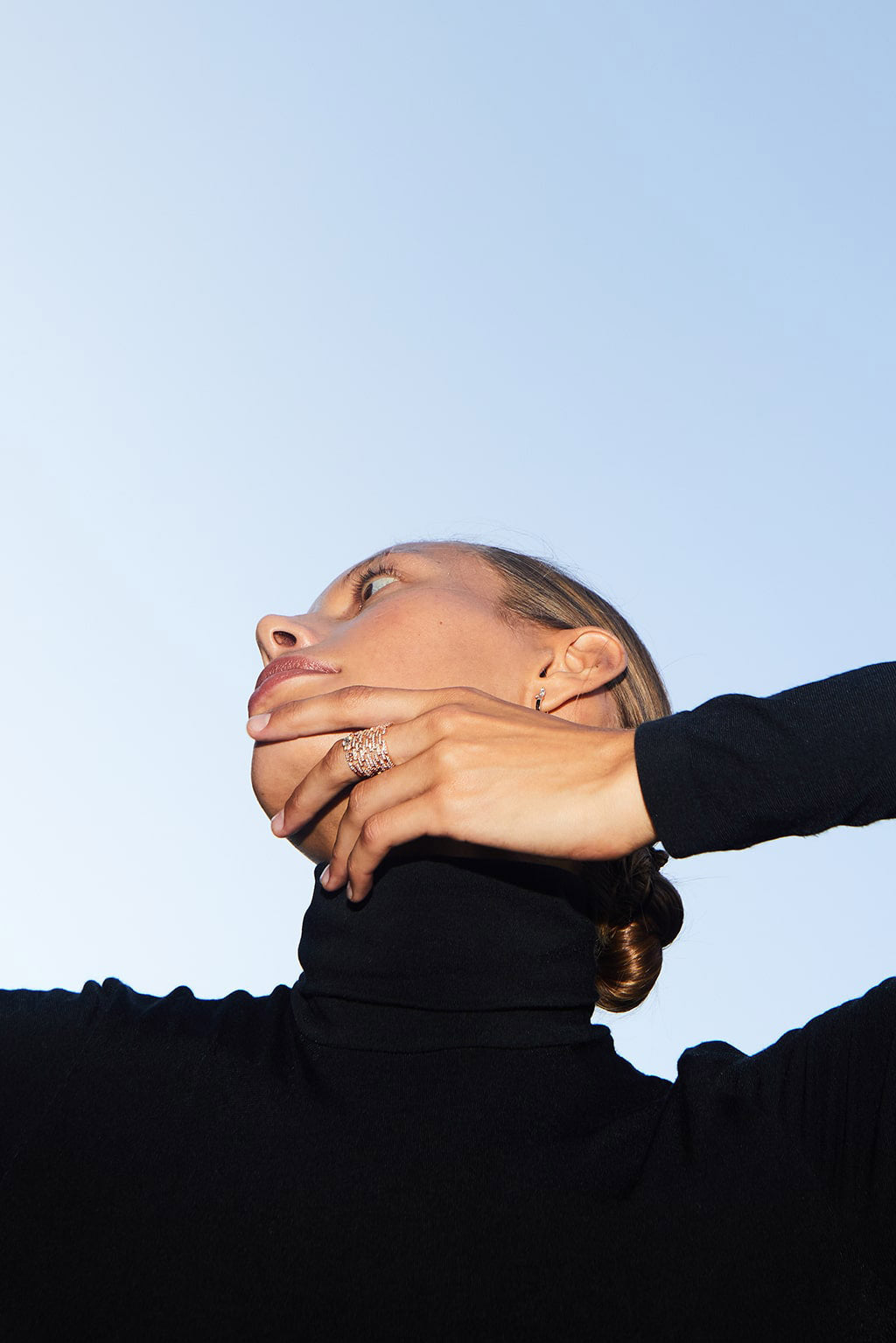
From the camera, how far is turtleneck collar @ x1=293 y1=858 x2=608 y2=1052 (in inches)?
77.6

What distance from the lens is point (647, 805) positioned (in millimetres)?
1664

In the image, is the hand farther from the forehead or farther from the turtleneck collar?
the forehead

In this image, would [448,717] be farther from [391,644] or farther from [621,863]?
[621,863]

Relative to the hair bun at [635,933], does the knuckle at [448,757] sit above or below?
above

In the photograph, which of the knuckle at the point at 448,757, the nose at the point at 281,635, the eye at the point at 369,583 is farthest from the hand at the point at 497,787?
the eye at the point at 369,583

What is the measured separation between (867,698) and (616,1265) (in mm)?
918

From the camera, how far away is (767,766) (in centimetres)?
166

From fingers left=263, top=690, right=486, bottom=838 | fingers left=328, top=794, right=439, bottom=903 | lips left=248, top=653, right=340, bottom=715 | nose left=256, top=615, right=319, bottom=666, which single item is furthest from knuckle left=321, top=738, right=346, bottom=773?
nose left=256, top=615, right=319, bottom=666

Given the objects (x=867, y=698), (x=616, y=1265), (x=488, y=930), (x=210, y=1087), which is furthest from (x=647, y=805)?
(x=210, y=1087)

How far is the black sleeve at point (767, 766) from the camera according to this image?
1.65 meters

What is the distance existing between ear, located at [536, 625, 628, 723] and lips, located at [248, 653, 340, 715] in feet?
1.63

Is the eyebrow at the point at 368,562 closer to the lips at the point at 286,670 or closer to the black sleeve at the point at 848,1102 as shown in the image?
the lips at the point at 286,670

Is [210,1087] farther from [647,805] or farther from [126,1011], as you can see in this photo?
[647,805]

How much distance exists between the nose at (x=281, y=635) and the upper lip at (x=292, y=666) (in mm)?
97
